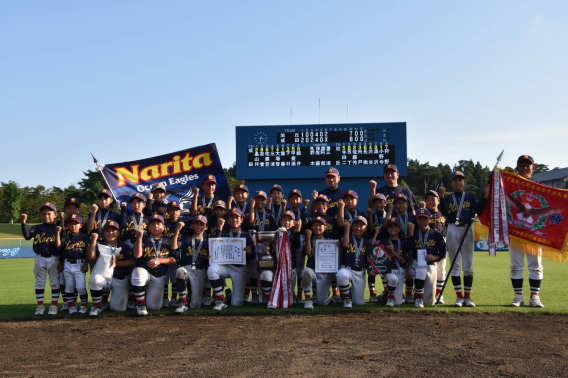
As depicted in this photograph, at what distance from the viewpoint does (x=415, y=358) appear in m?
5.00

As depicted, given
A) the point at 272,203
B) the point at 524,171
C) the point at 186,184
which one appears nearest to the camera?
the point at 524,171

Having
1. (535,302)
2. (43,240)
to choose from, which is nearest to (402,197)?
(535,302)

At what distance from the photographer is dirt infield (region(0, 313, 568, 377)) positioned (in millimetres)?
4742

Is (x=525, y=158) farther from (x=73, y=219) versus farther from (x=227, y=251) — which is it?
(x=73, y=219)

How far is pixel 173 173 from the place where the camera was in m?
10.9

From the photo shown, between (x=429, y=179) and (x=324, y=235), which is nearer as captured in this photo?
(x=324, y=235)

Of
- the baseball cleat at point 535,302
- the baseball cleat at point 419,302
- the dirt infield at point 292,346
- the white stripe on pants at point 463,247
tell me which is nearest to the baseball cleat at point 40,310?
the dirt infield at point 292,346

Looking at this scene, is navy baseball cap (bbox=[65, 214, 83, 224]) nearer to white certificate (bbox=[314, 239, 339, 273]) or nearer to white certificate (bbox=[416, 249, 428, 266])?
white certificate (bbox=[314, 239, 339, 273])

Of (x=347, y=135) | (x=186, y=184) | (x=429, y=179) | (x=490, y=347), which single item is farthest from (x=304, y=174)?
(x=429, y=179)

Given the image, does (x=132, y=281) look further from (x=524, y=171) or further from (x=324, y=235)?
(x=524, y=171)

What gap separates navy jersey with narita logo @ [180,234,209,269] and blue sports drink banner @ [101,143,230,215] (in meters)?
2.14

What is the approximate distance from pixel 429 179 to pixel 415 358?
66.3 m

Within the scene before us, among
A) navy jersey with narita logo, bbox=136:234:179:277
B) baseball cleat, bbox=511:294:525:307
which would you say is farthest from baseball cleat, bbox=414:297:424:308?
navy jersey with narita logo, bbox=136:234:179:277

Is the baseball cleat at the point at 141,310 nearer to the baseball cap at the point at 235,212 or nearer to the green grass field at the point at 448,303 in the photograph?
the green grass field at the point at 448,303
